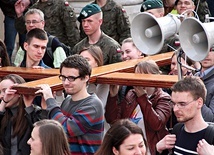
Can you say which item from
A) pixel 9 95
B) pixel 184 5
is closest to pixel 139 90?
pixel 9 95

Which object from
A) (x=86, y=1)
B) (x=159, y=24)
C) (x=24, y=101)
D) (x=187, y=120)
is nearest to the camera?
(x=187, y=120)

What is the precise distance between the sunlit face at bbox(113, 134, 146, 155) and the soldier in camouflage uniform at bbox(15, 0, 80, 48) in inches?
216

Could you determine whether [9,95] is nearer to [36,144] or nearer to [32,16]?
[36,144]

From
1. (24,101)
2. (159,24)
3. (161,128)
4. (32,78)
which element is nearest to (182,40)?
(159,24)

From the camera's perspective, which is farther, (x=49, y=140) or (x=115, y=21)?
(x=115, y=21)

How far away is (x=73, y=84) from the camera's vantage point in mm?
7859

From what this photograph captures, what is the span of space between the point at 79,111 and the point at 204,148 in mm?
1332

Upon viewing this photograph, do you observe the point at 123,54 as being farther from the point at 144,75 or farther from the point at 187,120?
the point at 187,120

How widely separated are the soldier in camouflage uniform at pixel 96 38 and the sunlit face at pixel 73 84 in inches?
97.9

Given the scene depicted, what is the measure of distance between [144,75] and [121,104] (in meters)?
0.36

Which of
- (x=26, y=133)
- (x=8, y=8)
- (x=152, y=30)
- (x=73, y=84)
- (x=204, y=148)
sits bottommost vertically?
(x=26, y=133)

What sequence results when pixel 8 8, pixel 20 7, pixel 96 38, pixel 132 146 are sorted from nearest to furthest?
pixel 132 146
pixel 96 38
pixel 20 7
pixel 8 8

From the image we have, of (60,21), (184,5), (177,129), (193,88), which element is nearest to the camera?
(193,88)

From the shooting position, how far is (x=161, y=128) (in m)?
8.18
